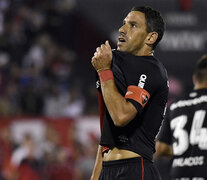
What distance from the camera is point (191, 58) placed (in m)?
12.5

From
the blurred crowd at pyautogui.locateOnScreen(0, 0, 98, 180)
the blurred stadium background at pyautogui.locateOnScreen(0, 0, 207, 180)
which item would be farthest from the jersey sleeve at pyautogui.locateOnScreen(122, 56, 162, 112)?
→ the blurred crowd at pyautogui.locateOnScreen(0, 0, 98, 180)

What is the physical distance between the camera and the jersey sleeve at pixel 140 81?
3.65 meters

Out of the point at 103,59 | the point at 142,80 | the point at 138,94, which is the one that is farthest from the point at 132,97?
the point at 103,59

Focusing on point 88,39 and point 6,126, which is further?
point 88,39

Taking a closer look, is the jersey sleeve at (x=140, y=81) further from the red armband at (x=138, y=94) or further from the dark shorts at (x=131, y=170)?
the dark shorts at (x=131, y=170)

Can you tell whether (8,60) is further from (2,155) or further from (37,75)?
(2,155)

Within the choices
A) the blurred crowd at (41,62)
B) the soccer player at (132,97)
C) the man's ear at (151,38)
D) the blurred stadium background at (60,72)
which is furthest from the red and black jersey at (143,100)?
the blurred crowd at (41,62)

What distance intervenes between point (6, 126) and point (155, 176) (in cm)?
679

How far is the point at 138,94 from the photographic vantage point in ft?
12.0

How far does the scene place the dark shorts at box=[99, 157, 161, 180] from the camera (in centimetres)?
370

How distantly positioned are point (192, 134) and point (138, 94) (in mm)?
2045

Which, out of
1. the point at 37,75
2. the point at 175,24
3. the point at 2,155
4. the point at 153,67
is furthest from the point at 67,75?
the point at 153,67

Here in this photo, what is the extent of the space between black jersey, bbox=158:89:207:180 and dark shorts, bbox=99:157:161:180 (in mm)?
1836

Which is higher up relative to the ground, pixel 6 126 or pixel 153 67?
pixel 153 67
